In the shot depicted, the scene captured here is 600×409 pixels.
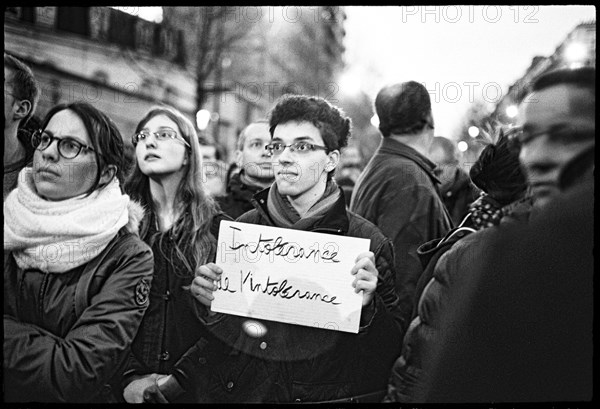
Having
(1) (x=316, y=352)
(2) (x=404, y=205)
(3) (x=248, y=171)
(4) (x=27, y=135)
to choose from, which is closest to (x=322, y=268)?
(1) (x=316, y=352)

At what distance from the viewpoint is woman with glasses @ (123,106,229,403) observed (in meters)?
3.61

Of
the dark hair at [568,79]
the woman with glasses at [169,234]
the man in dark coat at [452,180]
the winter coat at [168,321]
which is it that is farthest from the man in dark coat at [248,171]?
the dark hair at [568,79]

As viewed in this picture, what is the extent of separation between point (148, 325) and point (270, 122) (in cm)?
122

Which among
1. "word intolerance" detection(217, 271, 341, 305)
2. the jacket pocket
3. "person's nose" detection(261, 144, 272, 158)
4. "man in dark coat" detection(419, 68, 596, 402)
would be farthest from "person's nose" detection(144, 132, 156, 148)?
"man in dark coat" detection(419, 68, 596, 402)

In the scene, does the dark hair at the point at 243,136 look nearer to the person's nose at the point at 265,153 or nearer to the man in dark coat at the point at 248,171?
the man in dark coat at the point at 248,171

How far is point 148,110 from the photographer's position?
11.8 feet

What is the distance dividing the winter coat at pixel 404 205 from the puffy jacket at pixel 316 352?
0.19ft

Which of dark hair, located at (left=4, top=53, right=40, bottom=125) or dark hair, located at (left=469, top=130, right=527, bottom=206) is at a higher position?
dark hair, located at (left=4, top=53, right=40, bottom=125)

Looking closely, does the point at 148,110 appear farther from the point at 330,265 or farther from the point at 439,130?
the point at 439,130

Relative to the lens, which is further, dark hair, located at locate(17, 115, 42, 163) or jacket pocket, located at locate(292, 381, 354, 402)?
dark hair, located at locate(17, 115, 42, 163)

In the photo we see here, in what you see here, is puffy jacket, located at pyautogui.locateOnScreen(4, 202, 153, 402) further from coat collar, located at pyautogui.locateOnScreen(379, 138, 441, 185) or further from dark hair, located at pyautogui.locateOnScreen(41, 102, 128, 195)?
coat collar, located at pyautogui.locateOnScreen(379, 138, 441, 185)

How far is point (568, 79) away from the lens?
3555 millimetres

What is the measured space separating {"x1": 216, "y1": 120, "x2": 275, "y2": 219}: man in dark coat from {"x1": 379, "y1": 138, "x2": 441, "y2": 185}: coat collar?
2.04 ft

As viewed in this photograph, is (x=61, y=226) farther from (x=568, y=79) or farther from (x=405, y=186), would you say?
(x=568, y=79)
